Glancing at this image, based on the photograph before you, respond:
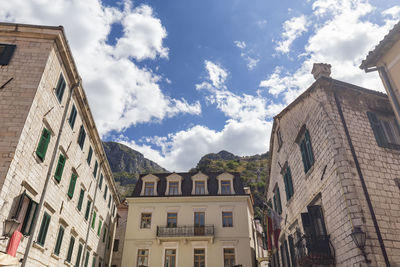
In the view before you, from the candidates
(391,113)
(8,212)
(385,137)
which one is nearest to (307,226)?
(385,137)

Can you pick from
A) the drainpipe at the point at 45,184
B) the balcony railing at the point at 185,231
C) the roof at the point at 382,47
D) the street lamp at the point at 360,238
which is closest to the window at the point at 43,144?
the drainpipe at the point at 45,184

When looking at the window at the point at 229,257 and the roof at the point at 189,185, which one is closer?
the window at the point at 229,257

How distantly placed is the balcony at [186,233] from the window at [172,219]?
0.59 m

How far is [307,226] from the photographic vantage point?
12.9 metres

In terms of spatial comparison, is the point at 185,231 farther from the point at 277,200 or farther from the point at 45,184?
the point at 45,184

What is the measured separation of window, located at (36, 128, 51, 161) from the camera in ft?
43.1

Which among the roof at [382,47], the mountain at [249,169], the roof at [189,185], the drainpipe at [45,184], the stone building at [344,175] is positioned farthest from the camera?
the mountain at [249,169]

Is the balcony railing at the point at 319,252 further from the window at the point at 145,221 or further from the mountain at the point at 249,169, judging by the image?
the mountain at the point at 249,169

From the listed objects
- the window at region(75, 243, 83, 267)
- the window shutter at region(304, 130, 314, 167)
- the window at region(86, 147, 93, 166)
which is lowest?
the window at region(75, 243, 83, 267)

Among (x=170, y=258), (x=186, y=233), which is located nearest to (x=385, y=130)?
(x=186, y=233)

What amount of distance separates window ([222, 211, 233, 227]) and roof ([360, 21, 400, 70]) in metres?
19.4

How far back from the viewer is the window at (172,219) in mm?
27672

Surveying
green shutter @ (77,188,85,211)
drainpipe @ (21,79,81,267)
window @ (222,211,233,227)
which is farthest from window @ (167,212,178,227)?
drainpipe @ (21,79,81,267)

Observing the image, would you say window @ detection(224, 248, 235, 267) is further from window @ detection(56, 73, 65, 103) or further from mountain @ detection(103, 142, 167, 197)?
mountain @ detection(103, 142, 167, 197)
